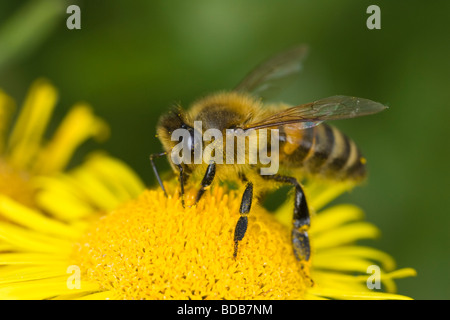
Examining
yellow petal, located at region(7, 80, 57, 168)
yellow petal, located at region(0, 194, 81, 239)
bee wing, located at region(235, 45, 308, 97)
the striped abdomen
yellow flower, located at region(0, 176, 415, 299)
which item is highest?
bee wing, located at region(235, 45, 308, 97)

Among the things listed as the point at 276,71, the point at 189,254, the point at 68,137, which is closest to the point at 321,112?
the point at 189,254

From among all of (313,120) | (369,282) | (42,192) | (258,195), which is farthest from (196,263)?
(42,192)

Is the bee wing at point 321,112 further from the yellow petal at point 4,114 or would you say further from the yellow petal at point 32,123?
the yellow petal at point 4,114

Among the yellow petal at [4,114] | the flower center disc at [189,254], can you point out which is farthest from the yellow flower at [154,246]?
the yellow petal at [4,114]

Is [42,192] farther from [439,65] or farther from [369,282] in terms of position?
[439,65]

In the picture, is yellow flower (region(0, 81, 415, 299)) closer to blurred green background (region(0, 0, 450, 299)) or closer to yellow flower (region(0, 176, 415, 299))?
yellow flower (region(0, 176, 415, 299))

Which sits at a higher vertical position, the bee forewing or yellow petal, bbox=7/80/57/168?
yellow petal, bbox=7/80/57/168

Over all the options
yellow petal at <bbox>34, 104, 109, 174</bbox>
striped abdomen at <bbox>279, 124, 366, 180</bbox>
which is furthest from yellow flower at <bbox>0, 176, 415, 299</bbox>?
yellow petal at <bbox>34, 104, 109, 174</bbox>
